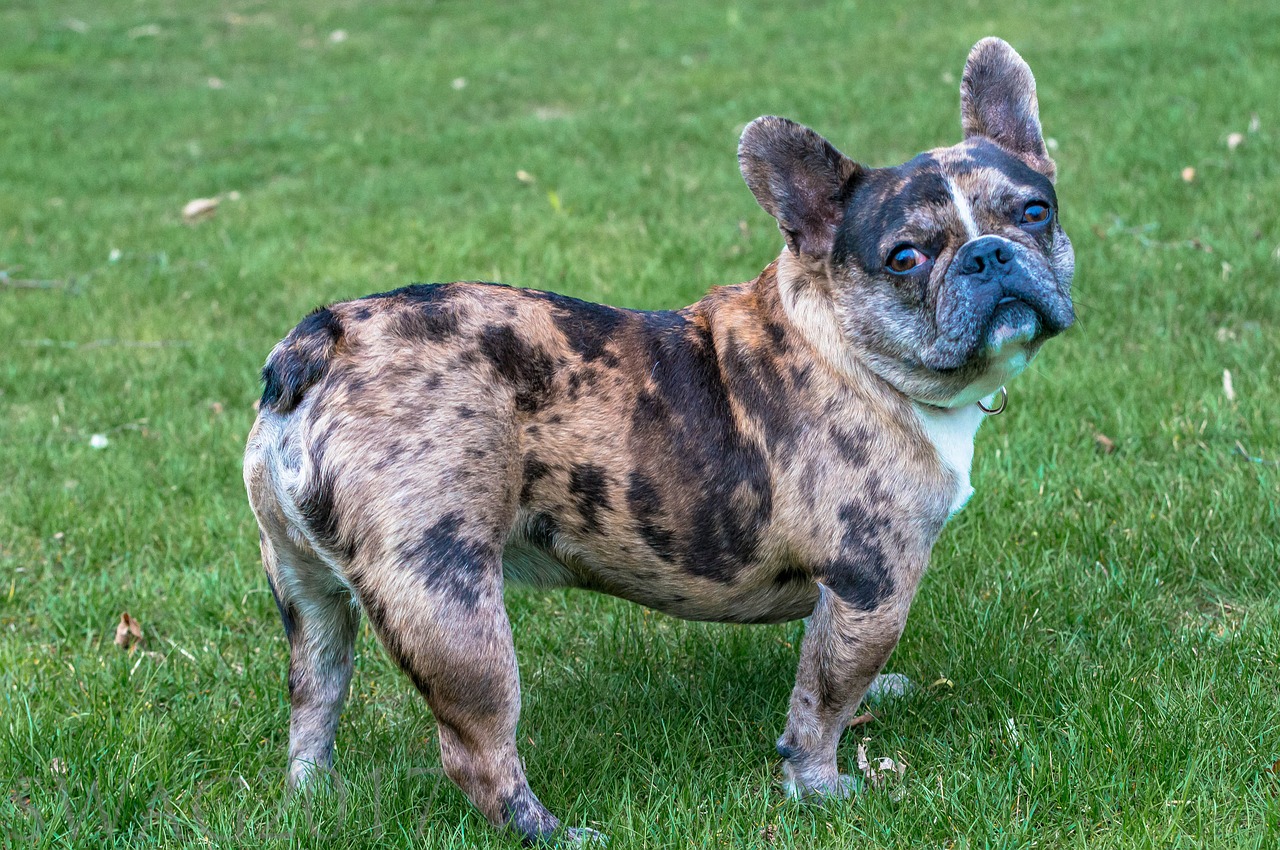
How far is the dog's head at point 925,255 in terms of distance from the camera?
318 centimetres

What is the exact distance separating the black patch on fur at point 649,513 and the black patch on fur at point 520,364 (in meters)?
0.32

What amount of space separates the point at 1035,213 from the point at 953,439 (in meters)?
0.64

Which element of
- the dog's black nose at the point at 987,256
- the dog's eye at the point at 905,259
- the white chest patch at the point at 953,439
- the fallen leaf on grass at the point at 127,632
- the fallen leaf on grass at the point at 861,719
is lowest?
the fallen leaf on grass at the point at 127,632

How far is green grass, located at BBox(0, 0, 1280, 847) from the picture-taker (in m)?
3.38

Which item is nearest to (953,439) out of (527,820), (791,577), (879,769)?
(791,577)

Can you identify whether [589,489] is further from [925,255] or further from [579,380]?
[925,255]

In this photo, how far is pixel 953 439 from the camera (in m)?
3.40

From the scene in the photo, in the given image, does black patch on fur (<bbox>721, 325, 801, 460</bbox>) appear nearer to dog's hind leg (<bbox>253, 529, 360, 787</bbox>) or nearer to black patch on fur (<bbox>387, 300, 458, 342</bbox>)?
black patch on fur (<bbox>387, 300, 458, 342</bbox>)

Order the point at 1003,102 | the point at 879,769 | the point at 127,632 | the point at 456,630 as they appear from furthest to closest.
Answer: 1. the point at 127,632
2. the point at 1003,102
3. the point at 879,769
4. the point at 456,630

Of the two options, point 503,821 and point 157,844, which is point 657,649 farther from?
point 157,844

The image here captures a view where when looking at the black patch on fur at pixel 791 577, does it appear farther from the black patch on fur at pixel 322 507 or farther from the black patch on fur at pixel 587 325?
the black patch on fur at pixel 322 507

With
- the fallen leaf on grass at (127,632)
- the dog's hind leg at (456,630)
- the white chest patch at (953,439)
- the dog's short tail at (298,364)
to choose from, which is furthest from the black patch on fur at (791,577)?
the fallen leaf on grass at (127,632)

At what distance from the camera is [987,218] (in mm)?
3291

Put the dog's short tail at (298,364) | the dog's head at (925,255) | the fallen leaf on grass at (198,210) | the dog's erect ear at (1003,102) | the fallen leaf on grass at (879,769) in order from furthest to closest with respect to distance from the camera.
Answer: the fallen leaf on grass at (198,210) < the dog's erect ear at (1003,102) < the fallen leaf on grass at (879,769) < the dog's head at (925,255) < the dog's short tail at (298,364)
